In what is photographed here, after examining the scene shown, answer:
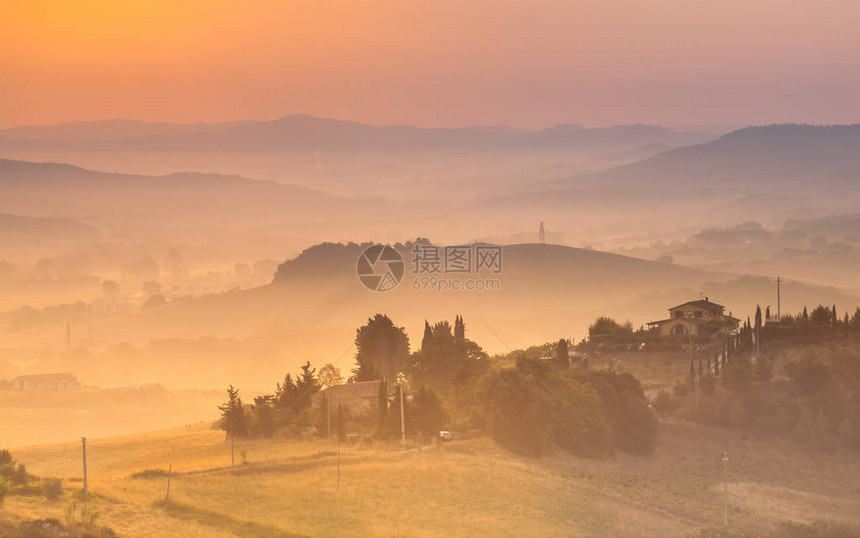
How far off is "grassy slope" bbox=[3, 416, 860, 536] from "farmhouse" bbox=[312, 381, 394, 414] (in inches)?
427

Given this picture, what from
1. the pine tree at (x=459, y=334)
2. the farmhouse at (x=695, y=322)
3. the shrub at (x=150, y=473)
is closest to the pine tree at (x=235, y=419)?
the shrub at (x=150, y=473)

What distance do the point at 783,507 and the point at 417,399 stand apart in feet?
111

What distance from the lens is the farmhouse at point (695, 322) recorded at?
13400cm

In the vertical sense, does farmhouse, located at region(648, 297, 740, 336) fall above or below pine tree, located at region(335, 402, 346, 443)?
above

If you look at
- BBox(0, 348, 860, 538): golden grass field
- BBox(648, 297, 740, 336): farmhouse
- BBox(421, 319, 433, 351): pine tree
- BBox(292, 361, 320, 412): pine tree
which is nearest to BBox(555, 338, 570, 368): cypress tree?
BBox(0, 348, 860, 538): golden grass field

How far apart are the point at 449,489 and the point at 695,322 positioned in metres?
67.8

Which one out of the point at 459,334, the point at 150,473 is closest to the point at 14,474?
the point at 150,473

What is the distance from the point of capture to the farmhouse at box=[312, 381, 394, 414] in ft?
340

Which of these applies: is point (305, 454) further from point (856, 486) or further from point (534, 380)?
point (856, 486)

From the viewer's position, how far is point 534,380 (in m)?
99.8

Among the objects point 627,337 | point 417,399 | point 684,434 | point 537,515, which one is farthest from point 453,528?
point 627,337

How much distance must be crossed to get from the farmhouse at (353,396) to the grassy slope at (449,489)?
427 inches

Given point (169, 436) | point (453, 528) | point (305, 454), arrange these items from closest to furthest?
point (453, 528), point (305, 454), point (169, 436)

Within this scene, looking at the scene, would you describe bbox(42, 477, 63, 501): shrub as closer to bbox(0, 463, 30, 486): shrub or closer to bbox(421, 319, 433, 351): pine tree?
bbox(0, 463, 30, 486): shrub
